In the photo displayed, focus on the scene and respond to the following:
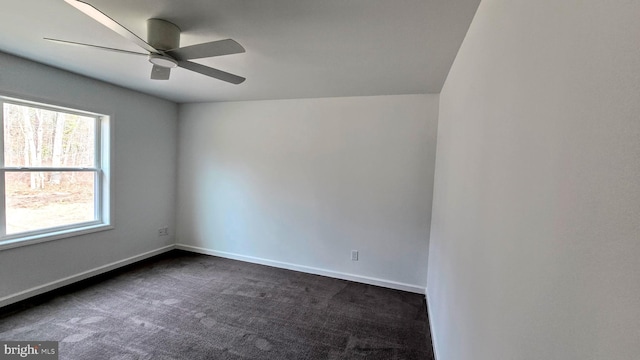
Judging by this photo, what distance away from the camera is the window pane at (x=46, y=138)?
101 inches

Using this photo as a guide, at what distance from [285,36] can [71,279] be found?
3.57 metres

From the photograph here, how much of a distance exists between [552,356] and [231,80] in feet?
7.29

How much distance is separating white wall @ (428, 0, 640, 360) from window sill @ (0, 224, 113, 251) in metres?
3.90

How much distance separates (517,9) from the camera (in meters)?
0.86

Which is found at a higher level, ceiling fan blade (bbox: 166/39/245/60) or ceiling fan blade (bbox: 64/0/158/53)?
ceiling fan blade (bbox: 64/0/158/53)

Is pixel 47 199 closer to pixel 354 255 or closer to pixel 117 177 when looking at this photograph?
pixel 117 177

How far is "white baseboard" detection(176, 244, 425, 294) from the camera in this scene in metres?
3.23

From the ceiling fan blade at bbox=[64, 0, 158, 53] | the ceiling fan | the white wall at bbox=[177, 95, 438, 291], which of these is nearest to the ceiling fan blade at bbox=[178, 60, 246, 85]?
the ceiling fan

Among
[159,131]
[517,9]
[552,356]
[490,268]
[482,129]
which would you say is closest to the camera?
[552,356]

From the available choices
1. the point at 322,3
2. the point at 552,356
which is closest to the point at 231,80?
the point at 322,3

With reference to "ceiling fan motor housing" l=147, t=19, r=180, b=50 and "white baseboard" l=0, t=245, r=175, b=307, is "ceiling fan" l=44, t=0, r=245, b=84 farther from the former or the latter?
"white baseboard" l=0, t=245, r=175, b=307

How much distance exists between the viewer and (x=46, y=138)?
2826 mm

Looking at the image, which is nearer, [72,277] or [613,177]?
[613,177]

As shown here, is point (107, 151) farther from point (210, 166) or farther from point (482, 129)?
point (482, 129)
